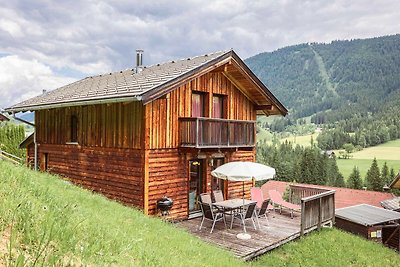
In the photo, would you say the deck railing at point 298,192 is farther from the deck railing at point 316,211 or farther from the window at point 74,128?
the window at point 74,128

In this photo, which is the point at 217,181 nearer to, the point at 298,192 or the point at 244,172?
the point at 298,192

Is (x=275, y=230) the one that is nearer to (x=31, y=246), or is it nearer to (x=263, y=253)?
(x=263, y=253)

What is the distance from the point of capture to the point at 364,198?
41.2m

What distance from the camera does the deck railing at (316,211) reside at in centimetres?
1140

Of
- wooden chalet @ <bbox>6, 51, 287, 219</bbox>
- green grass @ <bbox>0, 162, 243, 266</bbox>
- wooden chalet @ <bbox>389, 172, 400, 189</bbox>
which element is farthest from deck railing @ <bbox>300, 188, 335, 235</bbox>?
green grass @ <bbox>0, 162, 243, 266</bbox>

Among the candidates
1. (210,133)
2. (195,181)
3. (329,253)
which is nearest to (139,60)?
(210,133)

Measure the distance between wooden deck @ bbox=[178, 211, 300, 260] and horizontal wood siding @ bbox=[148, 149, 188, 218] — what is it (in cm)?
73

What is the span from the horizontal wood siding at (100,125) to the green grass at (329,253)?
585cm

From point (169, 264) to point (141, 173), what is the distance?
23.4 ft

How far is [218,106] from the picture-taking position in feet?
48.1

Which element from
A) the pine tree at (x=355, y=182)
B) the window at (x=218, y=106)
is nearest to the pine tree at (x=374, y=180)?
the pine tree at (x=355, y=182)

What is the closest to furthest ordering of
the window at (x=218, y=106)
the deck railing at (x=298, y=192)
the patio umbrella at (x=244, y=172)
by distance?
the patio umbrella at (x=244, y=172) < the window at (x=218, y=106) < the deck railing at (x=298, y=192)

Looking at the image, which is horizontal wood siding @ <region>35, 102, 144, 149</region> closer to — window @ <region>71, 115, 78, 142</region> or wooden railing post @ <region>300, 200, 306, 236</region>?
window @ <region>71, 115, 78, 142</region>

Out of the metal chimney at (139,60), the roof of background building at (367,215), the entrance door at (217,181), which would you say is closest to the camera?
the entrance door at (217,181)
